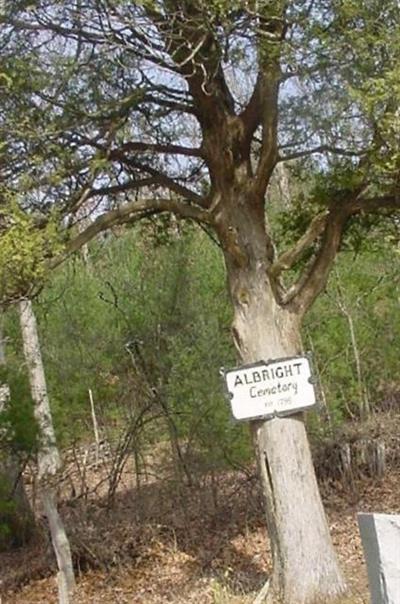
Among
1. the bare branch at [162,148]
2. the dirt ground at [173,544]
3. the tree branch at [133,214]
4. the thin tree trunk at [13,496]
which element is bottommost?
the dirt ground at [173,544]

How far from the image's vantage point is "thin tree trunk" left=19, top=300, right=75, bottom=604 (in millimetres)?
9203

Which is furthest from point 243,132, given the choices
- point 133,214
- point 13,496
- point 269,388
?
point 13,496

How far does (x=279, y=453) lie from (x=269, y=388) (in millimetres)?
522

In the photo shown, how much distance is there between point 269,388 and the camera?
6652 millimetres

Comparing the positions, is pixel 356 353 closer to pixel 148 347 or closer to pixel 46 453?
pixel 148 347

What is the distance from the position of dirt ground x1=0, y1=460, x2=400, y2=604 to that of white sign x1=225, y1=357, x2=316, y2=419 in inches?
74.4

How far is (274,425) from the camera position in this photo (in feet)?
22.1

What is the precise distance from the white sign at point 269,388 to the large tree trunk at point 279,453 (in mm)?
156

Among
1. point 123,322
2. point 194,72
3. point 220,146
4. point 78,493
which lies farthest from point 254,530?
point 194,72

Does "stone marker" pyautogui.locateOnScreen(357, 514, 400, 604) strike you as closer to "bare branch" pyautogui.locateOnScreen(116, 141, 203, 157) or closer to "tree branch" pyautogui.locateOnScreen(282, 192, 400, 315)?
"tree branch" pyautogui.locateOnScreen(282, 192, 400, 315)

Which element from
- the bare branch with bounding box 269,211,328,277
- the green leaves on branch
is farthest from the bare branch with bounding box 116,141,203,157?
the green leaves on branch

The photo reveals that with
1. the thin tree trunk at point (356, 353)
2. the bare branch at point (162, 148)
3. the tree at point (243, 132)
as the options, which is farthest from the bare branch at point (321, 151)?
the thin tree trunk at point (356, 353)

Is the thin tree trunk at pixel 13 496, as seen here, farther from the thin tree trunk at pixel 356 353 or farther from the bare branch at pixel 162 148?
the thin tree trunk at pixel 356 353

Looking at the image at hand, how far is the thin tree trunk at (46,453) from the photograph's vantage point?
9.20 metres
